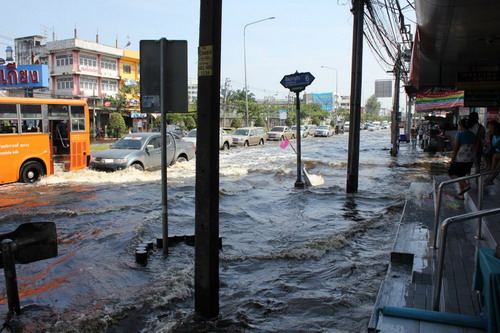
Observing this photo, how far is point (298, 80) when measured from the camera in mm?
12188

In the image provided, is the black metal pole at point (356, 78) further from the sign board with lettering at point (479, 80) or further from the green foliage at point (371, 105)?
the green foliage at point (371, 105)

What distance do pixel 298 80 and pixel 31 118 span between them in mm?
8704

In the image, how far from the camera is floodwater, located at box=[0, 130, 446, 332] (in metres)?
4.47

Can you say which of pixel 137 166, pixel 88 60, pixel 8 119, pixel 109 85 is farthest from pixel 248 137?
pixel 88 60

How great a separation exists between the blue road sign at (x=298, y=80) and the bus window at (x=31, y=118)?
26.8 ft

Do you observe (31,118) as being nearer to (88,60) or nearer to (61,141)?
(61,141)

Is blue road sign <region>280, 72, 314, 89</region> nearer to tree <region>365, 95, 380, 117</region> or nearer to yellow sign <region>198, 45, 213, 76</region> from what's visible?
yellow sign <region>198, 45, 213, 76</region>

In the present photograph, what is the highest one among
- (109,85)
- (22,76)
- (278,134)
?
(109,85)

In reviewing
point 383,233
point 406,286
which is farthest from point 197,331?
point 383,233

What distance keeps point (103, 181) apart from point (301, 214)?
738 centimetres

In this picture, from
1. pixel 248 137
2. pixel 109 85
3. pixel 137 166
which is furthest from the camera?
pixel 109 85

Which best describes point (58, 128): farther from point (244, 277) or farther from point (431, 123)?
point (431, 123)

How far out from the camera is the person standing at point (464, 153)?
8.62 m

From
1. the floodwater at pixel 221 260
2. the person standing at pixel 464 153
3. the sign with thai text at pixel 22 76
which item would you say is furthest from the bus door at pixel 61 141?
the person standing at pixel 464 153
